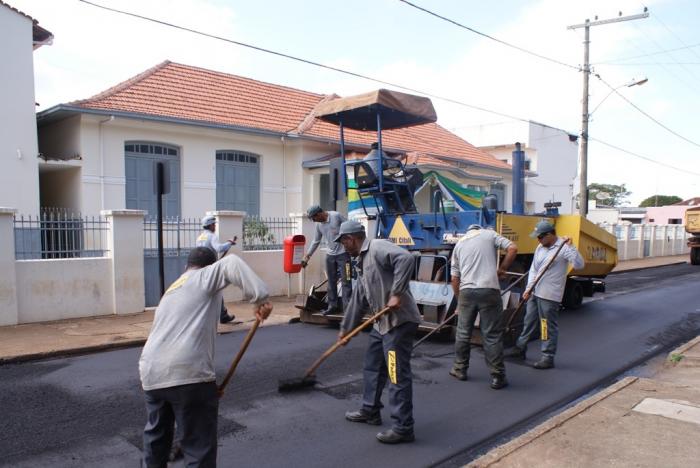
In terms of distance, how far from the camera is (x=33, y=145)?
12.3 meters

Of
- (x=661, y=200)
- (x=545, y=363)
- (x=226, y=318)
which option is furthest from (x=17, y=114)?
(x=661, y=200)

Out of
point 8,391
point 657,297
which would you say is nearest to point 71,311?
point 8,391

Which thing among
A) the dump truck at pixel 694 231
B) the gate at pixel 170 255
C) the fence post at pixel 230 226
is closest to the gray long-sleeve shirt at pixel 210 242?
the gate at pixel 170 255

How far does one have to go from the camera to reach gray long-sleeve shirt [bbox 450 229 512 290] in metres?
5.59

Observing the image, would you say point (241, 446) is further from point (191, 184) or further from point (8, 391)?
point (191, 184)

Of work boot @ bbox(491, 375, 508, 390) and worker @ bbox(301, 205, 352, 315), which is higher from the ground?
worker @ bbox(301, 205, 352, 315)

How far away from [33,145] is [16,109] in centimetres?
83

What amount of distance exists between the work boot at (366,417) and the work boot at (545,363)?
2624 millimetres

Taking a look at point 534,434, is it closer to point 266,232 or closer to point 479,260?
point 479,260

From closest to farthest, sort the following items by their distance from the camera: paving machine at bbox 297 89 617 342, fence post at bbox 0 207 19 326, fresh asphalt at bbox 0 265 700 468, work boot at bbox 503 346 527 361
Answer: fresh asphalt at bbox 0 265 700 468 < work boot at bbox 503 346 527 361 < fence post at bbox 0 207 19 326 < paving machine at bbox 297 89 617 342

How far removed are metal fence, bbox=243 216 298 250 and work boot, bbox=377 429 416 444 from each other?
757 centimetres

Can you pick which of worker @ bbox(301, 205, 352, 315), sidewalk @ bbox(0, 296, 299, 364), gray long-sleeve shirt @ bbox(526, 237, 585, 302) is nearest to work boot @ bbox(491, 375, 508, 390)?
gray long-sleeve shirt @ bbox(526, 237, 585, 302)

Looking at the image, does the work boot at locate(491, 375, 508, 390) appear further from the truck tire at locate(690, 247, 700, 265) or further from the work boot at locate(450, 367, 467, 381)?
the truck tire at locate(690, 247, 700, 265)

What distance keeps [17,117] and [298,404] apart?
1064 centimetres
